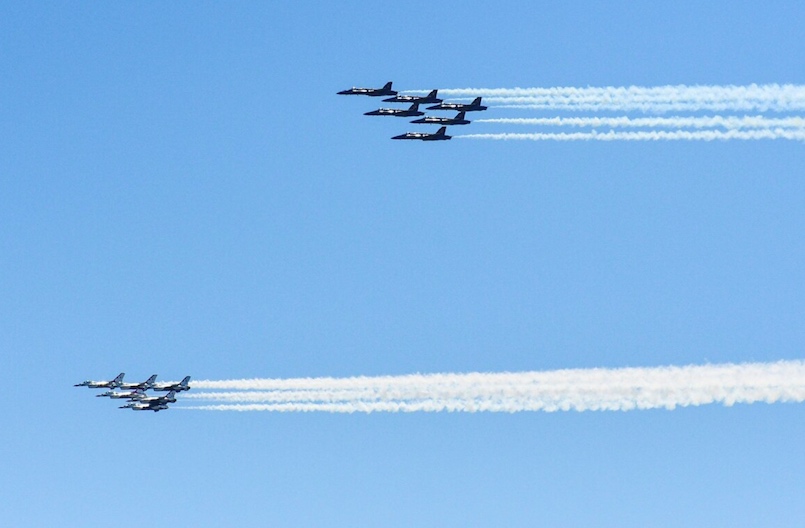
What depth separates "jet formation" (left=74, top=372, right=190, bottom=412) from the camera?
5896 inches

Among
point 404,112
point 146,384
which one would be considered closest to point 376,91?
point 404,112

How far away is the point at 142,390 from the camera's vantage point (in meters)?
163

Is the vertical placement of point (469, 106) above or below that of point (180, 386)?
above

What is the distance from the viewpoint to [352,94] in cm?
13850

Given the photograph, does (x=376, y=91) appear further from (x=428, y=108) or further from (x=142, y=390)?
(x=142, y=390)

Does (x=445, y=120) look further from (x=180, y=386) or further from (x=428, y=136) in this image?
(x=180, y=386)

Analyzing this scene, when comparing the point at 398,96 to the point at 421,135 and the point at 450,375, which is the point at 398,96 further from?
the point at 450,375

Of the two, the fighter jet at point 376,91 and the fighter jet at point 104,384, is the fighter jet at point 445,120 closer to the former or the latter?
the fighter jet at point 376,91

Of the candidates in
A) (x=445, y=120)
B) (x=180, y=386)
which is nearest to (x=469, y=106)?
(x=445, y=120)

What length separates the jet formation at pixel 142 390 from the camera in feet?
Result: 491

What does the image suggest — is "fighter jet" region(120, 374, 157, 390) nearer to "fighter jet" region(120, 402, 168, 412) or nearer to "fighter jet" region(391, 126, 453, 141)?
"fighter jet" region(120, 402, 168, 412)

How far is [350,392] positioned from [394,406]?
18.3 feet

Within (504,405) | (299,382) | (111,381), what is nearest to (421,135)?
(299,382)

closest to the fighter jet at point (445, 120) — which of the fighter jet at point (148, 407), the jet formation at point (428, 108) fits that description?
the jet formation at point (428, 108)
